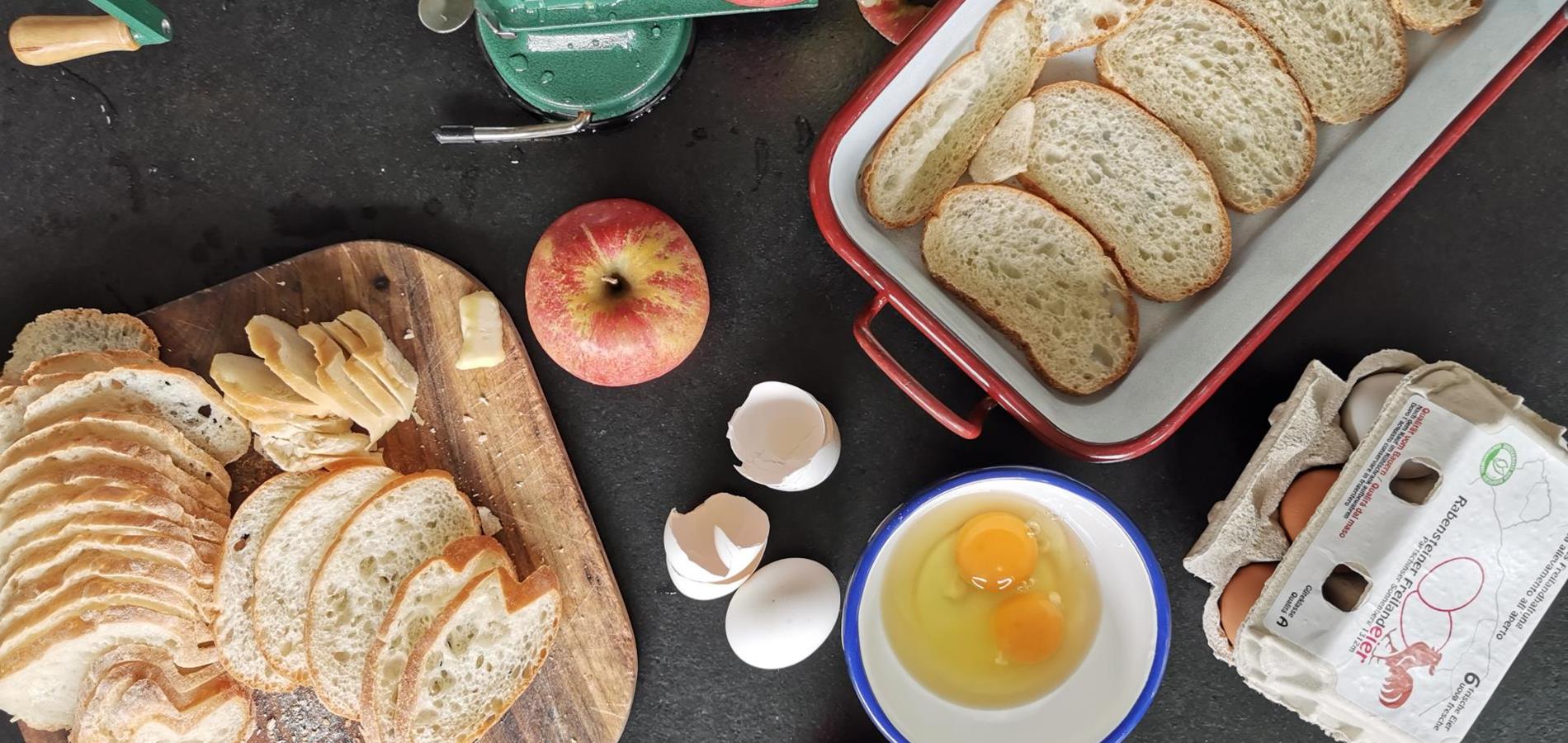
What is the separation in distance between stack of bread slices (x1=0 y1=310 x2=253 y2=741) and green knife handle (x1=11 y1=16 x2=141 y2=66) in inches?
13.7

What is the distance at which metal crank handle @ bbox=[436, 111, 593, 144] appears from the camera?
48.3 inches

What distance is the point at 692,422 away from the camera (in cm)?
131

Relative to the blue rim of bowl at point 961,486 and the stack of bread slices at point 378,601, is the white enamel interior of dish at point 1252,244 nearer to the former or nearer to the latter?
the blue rim of bowl at point 961,486

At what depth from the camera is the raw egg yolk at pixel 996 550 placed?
3.95 feet

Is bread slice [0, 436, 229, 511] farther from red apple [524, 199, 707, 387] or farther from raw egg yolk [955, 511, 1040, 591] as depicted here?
raw egg yolk [955, 511, 1040, 591]

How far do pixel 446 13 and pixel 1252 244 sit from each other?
1120 millimetres

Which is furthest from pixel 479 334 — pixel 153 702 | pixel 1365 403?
pixel 1365 403

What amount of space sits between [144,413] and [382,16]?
2.04 ft

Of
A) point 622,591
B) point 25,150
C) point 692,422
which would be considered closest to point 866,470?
point 692,422

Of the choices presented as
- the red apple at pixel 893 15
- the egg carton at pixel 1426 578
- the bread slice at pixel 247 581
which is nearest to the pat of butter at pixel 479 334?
the bread slice at pixel 247 581

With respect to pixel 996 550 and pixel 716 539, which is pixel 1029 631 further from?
pixel 716 539

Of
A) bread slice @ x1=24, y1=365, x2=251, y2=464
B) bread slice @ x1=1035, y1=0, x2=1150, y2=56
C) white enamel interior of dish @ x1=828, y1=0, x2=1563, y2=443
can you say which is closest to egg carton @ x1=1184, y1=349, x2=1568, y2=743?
white enamel interior of dish @ x1=828, y1=0, x2=1563, y2=443

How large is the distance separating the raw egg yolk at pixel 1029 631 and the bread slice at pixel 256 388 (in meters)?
0.92

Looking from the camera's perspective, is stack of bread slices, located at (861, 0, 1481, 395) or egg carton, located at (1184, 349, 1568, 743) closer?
egg carton, located at (1184, 349, 1568, 743)
